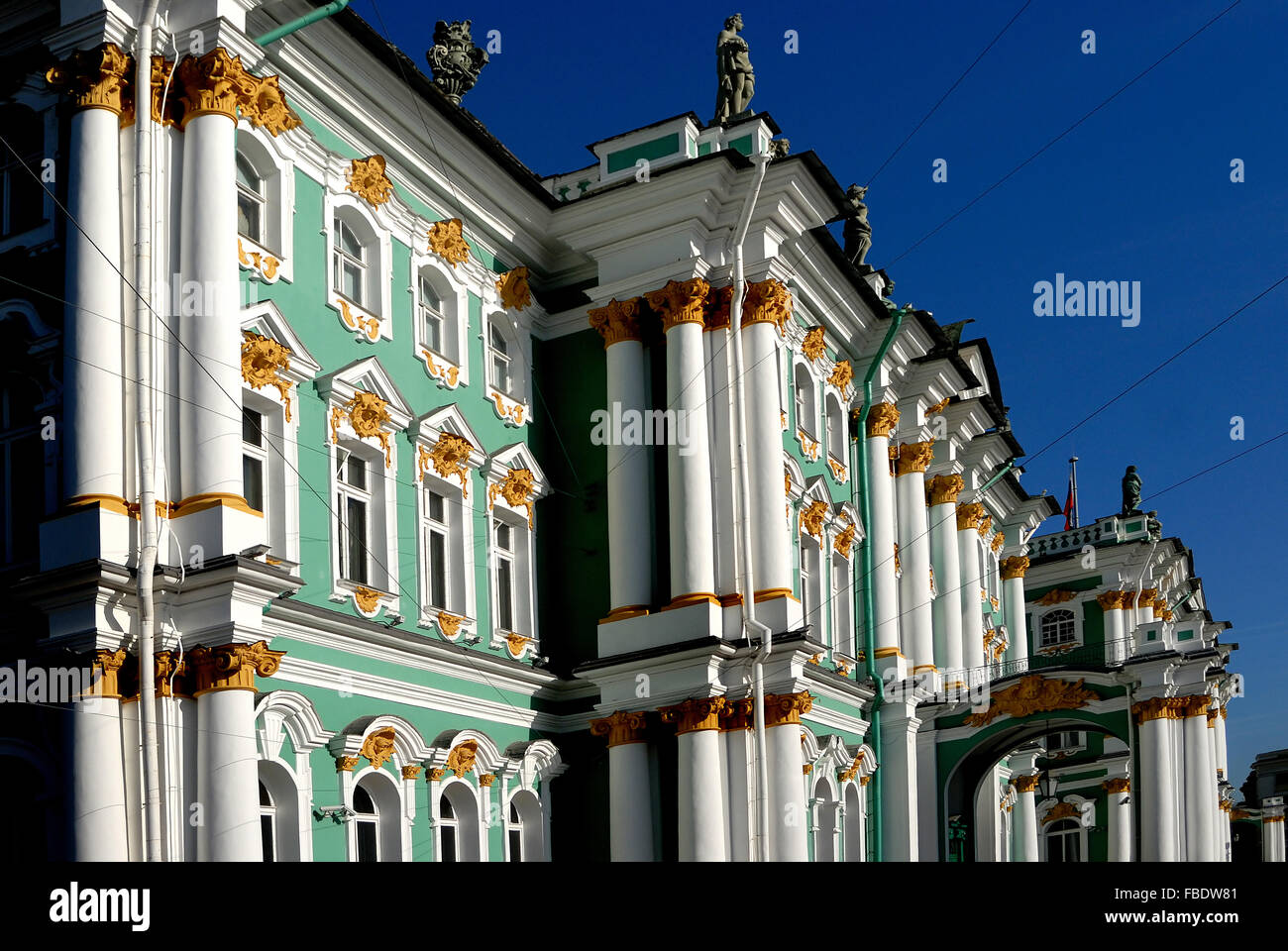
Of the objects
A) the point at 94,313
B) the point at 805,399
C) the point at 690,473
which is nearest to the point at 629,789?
the point at 690,473

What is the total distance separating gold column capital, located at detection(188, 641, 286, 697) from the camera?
597 inches

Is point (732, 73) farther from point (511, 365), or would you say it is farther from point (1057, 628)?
point (1057, 628)

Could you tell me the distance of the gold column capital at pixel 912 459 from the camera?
100 ft

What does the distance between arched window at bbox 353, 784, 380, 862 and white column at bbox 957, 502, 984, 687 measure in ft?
52.6

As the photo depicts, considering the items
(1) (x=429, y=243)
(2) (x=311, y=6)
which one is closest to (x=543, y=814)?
(1) (x=429, y=243)

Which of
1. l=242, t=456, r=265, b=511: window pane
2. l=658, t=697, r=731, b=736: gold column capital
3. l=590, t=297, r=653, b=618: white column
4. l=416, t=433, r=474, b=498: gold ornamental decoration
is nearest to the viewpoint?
l=242, t=456, r=265, b=511: window pane

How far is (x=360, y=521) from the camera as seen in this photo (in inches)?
763

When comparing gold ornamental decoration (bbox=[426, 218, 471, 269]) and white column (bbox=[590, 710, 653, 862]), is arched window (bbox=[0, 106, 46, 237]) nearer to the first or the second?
gold ornamental decoration (bbox=[426, 218, 471, 269])

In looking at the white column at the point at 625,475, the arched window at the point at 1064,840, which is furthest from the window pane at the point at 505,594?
the arched window at the point at 1064,840

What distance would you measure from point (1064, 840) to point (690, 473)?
2568 cm

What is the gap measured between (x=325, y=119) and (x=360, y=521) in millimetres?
4600

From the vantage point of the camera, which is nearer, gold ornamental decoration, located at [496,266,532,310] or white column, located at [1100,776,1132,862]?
gold ornamental decoration, located at [496,266,532,310]

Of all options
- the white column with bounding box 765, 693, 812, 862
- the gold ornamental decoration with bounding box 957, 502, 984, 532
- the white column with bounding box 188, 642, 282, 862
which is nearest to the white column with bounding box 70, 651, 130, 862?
the white column with bounding box 188, 642, 282, 862
